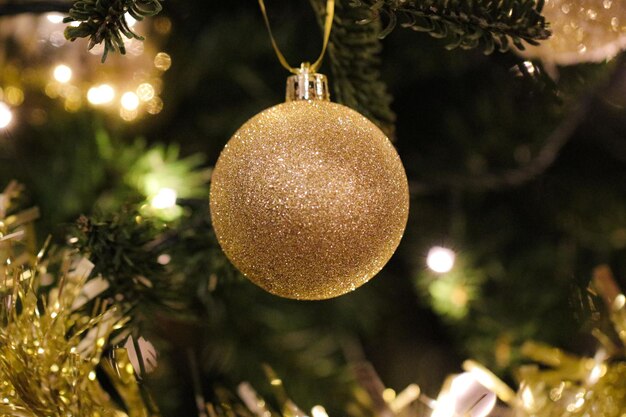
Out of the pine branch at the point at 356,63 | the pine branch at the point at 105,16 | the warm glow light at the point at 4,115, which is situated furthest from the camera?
the warm glow light at the point at 4,115

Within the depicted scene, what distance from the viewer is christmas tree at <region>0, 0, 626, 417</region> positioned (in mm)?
320

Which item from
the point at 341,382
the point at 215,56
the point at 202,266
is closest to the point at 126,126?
the point at 215,56

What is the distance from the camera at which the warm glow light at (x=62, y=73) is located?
1.94ft

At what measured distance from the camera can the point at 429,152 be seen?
708mm

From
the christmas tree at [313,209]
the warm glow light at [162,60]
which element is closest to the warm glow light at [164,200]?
the christmas tree at [313,209]

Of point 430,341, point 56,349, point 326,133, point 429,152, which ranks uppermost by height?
point 326,133

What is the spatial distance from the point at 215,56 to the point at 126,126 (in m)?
0.12

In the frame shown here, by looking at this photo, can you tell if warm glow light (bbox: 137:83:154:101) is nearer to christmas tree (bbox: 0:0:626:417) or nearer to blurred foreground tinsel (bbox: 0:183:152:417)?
christmas tree (bbox: 0:0:626:417)

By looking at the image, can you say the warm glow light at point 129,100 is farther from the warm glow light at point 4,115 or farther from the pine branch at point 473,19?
the pine branch at point 473,19

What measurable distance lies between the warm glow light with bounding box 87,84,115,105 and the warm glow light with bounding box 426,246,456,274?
361 millimetres

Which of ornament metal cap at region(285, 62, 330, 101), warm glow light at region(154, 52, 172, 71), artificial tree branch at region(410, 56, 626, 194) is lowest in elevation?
artificial tree branch at region(410, 56, 626, 194)

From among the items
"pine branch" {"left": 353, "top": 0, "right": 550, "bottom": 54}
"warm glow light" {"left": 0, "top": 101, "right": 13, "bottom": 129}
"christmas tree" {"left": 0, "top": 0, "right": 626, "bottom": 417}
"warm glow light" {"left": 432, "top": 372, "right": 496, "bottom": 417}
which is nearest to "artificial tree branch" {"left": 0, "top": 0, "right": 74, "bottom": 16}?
"christmas tree" {"left": 0, "top": 0, "right": 626, "bottom": 417}

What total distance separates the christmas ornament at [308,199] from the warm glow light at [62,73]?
34 cm

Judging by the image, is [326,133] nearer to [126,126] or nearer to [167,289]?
[167,289]
